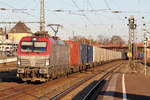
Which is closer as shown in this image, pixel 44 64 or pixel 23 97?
pixel 23 97

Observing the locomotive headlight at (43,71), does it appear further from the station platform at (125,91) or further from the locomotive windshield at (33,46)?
the station platform at (125,91)

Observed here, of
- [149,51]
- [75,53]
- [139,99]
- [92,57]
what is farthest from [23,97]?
[149,51]

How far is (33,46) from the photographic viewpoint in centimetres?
1723

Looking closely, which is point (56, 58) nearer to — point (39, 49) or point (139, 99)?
point (39, 49)

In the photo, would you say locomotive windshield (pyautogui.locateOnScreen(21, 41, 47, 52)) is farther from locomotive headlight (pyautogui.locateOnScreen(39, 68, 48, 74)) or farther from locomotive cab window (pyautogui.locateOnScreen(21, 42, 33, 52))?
locomotive headlight (pyautogui.locateOnScreen(39, 68, 48, 74))

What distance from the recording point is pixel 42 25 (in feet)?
88.6

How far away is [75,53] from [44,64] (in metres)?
10.4

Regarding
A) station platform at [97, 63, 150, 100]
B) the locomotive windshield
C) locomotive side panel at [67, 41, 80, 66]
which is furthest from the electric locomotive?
locomotive side panel at [67, 41, 80, 66]

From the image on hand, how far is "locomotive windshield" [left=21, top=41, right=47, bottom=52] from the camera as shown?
17.0 metres

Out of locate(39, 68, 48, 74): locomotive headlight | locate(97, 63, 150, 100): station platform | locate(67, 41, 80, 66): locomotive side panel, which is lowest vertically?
locate(97, 63, 150, 100): station platform

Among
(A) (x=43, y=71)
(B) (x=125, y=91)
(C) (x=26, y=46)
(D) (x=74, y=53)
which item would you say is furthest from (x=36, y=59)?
(D) (x=74, y=53)

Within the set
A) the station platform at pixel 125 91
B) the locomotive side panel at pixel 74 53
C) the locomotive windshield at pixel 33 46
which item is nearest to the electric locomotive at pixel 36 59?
the locomotive windshield at pixel 33 46

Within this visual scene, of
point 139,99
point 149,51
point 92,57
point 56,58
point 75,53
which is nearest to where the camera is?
point 139,99

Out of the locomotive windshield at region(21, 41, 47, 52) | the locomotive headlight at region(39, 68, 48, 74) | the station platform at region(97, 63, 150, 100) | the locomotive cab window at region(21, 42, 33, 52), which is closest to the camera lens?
the station platform at region(97, 63, 150, 100)
